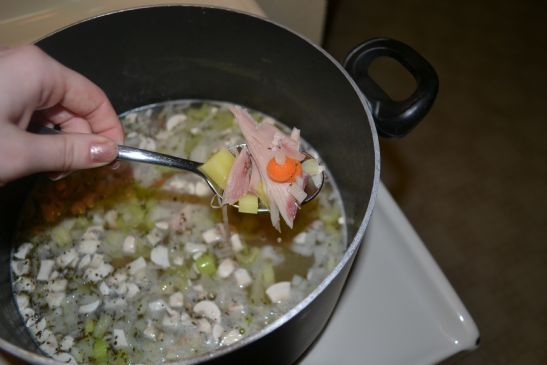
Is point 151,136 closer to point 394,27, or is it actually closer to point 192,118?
point 192,118

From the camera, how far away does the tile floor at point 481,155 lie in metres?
1.43

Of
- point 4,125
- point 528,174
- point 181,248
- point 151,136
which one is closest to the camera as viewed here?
point 4,125

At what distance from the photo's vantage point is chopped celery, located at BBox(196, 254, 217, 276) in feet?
2.72

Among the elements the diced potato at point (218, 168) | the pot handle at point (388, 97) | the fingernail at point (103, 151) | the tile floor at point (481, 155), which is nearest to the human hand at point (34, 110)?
the fingernail at point (103, 151)

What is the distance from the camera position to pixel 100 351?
0.75m

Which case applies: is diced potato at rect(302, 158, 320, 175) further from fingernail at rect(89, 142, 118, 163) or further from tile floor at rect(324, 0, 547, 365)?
tile floor at rect(324, 0, 547, 365)

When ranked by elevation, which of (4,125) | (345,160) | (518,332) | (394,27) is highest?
(4,125)

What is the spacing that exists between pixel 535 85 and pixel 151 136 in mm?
1487

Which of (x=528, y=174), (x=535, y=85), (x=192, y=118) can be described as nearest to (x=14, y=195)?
(x=192, y=118)

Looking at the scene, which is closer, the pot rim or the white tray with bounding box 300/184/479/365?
the pot rim

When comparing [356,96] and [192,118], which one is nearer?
[356,96]

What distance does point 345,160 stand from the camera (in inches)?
33.8

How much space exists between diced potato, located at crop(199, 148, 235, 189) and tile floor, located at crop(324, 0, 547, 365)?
3.12 ft

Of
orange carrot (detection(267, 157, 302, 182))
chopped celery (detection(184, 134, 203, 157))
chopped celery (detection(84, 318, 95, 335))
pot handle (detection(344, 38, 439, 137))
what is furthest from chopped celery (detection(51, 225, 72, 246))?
pot handle (detection(344, 38, 439, 137))
